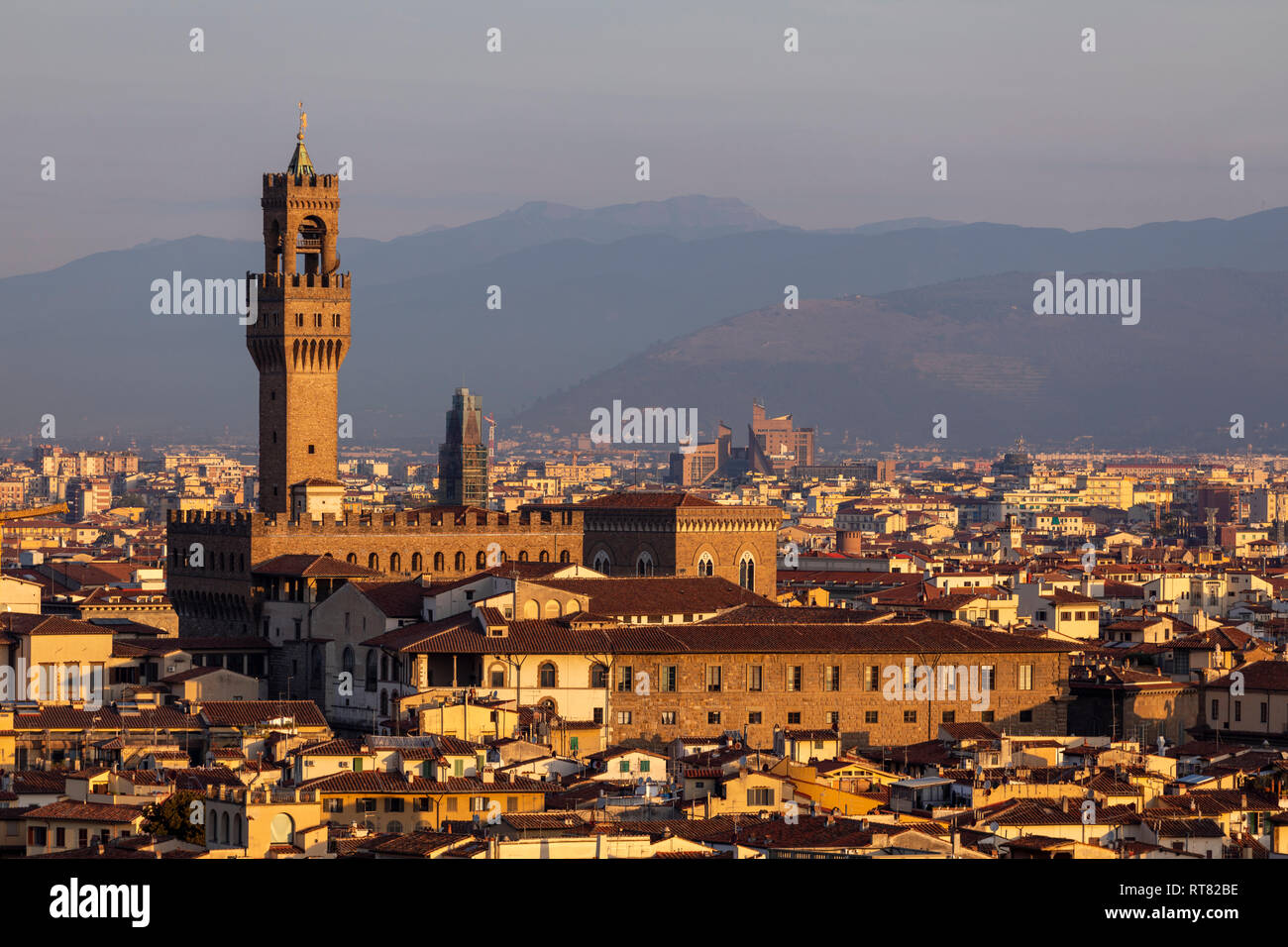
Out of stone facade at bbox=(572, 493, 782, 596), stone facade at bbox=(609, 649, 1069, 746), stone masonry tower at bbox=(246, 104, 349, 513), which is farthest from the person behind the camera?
stone facade at bbox=(572, 493, 782, 596)

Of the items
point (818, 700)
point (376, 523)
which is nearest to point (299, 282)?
point (376, 523)

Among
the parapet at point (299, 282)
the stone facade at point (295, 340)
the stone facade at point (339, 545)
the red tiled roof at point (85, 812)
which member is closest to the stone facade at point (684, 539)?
the stone facade at point (339, 545)

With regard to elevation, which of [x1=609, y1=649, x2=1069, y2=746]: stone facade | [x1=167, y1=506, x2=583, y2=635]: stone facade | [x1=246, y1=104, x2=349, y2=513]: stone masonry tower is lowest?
[x1=609, y1=649, x2=1069, y2=746]: stone facade

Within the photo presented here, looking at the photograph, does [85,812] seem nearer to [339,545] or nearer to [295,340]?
[339,545]

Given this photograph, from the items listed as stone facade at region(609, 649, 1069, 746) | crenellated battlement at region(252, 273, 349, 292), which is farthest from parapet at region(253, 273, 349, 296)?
stone facade at region(609, 649, 1069, 746)

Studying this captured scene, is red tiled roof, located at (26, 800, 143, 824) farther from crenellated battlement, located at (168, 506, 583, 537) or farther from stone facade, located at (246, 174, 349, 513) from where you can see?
stone facade, located at (246, 174, 349, 513)
